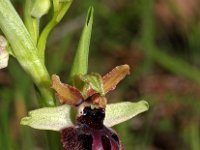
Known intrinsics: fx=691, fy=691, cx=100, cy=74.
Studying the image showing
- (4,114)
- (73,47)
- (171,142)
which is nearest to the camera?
(4,114)

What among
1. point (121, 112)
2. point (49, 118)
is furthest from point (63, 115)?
point (121, 112)

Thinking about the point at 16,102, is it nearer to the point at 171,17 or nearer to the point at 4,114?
the point at 4,114

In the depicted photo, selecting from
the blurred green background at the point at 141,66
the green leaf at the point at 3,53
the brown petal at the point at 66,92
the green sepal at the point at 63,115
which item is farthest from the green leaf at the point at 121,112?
the blurred green background at the point at 141,66

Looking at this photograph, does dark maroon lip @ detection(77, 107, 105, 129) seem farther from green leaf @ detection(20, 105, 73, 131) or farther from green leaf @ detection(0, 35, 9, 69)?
green leaf @ detection(0, 35, 9, 69)

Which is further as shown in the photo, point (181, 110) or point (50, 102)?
point (181, 110)

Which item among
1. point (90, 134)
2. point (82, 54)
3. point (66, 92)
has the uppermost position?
point (82, 54)

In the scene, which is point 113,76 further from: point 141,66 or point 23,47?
point 141,66

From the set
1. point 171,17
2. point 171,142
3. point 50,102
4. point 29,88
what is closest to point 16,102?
point 29,88
